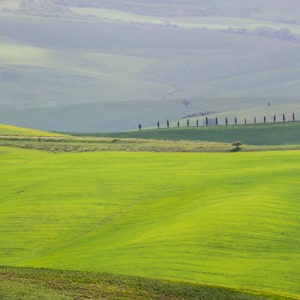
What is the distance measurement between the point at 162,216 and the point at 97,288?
14.0m

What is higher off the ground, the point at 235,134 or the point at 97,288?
the point at 235,134

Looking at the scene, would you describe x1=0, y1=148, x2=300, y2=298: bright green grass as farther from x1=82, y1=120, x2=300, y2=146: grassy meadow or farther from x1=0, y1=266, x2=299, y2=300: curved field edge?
x1=82, y1=120, x2=300, y2=146: grassy meadow

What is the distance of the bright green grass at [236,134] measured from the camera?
270 feet

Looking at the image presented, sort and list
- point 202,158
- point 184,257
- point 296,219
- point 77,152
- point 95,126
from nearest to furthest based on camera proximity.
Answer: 1. point 184,257
2. point 296,219
3. point 202,158
4. point 77,152
5. point 95,126

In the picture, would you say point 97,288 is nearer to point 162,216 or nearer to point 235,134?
point 162,216

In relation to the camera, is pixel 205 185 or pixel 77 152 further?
pixel 77 152

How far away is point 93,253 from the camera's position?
3431 centimetres

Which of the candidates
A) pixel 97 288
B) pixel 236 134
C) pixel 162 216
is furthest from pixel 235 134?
pixel 97 288

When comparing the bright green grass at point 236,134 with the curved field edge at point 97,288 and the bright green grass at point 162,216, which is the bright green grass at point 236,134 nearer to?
the bright green grass at point 162,216

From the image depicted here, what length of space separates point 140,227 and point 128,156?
17687mm

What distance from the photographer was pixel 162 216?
39750 mm

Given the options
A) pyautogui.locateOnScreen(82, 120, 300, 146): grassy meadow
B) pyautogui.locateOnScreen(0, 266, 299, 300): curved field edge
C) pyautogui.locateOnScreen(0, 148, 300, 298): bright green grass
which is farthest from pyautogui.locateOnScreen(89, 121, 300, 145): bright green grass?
pyautogui.locateOnScreen(0, 266, 299, 300): curved field edge

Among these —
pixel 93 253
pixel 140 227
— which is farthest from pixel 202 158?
pixel 93 253

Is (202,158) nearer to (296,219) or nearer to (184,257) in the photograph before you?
(296,219)
